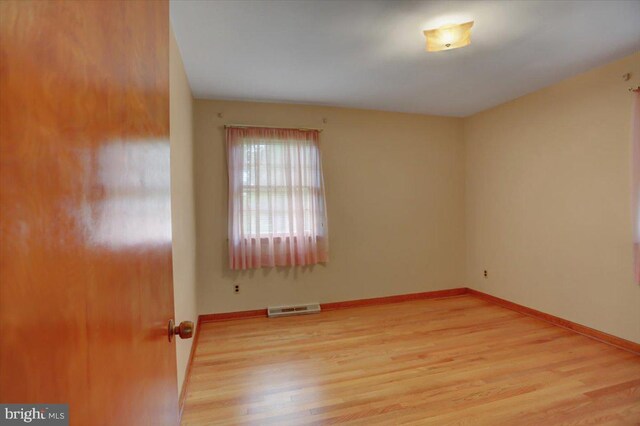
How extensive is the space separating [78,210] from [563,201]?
3910 millimetres

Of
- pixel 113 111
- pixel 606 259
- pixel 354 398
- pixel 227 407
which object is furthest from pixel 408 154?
pixel 113 111

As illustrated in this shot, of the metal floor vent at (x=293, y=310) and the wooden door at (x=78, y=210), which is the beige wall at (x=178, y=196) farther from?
the wooden door at (x=78, y=210)

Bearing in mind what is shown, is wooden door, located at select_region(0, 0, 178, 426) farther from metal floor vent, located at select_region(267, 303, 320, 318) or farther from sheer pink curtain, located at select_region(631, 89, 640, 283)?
sheer pink curtain, located at select_region(631, 89, 640, 283)

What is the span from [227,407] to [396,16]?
9.03ft

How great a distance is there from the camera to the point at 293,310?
3.56m

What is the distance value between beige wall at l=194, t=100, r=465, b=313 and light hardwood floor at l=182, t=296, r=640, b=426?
1.66 ft

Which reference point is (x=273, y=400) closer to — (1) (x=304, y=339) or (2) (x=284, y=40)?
(1) (x=304, y=339)

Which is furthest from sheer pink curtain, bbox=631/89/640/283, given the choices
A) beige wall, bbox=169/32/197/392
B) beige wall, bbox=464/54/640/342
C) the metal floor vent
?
beige wall, bbox=169/32/197/392

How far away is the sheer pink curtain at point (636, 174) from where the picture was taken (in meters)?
2.41

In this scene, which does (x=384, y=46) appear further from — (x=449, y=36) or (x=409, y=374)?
(x=409, y=374)

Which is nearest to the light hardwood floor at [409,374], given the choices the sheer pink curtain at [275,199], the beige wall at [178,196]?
the beige wall at [178,196]

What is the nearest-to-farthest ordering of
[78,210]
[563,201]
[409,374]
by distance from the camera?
[78,210] → [409,374] → [563,201]

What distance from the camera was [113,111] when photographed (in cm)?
50

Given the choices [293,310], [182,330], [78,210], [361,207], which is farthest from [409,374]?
[78,210]
